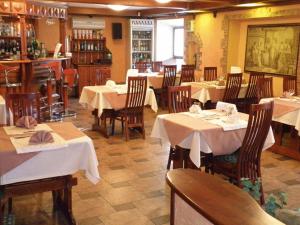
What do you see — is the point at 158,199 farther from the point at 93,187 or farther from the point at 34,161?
the point at 34,161

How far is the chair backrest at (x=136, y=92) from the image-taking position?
5.63 m

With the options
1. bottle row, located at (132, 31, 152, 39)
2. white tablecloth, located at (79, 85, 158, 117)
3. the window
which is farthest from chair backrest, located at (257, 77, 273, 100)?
bottle row, located at (132, 31, 152, 39)

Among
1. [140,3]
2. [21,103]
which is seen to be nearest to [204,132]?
[21,103]

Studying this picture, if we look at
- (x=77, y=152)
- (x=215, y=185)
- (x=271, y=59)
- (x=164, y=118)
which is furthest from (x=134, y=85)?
(x=215, y=185)

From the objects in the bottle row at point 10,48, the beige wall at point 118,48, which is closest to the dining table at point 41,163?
the bottle row at point 10,48

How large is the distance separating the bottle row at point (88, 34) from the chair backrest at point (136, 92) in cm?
563

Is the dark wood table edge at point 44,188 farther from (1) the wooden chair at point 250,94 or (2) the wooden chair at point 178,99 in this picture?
(1) the wooden chair at point 250,94

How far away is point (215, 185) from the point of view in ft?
4.76

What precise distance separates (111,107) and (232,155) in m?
2.62

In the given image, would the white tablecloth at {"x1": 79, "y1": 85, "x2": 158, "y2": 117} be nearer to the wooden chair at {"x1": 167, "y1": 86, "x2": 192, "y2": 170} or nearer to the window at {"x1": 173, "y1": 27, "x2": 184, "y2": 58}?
the wooden chair at {"x1": 167, "y1": 86, "x2": 192, "y2": 170}

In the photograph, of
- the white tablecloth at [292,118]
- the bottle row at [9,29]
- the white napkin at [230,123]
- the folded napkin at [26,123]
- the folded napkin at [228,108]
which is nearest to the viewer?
the folded napkin at [26,123]

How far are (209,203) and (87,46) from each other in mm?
10092

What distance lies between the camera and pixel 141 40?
38.9 ft

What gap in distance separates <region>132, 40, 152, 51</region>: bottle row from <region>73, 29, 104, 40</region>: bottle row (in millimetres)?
1176
